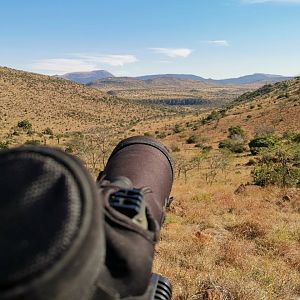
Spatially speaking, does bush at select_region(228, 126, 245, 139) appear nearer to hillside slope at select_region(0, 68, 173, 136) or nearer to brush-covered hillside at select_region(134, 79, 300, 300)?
brush-covered hillside at select_region(134, 79, 300, 300)

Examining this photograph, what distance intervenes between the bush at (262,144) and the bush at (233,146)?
95 centimetres

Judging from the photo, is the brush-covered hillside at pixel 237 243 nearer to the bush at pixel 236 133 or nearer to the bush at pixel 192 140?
the bush at pixel 236 133

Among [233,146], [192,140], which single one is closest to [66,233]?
[233,146]

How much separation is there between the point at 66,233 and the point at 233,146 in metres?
40.4

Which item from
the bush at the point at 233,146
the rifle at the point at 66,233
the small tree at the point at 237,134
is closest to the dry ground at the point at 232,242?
the rifle at the point at 66,233

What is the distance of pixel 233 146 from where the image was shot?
40844 mm

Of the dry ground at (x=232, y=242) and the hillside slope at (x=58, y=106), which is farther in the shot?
the hillside slope at (x=58, y=106)

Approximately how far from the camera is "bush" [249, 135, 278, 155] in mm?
37312

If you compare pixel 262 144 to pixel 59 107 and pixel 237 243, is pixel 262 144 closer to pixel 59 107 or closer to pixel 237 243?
pixel 237 243

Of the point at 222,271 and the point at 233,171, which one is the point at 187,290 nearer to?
the point at 222,271

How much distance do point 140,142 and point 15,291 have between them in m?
1.52

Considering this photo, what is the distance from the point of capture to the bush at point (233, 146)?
131ft

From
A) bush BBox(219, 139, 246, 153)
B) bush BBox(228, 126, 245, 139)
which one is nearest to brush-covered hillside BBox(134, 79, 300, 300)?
bush BBox(219, 139, 246, 153)

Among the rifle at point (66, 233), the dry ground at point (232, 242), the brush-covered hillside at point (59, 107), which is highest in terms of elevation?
the rifle at point (66, 233)
